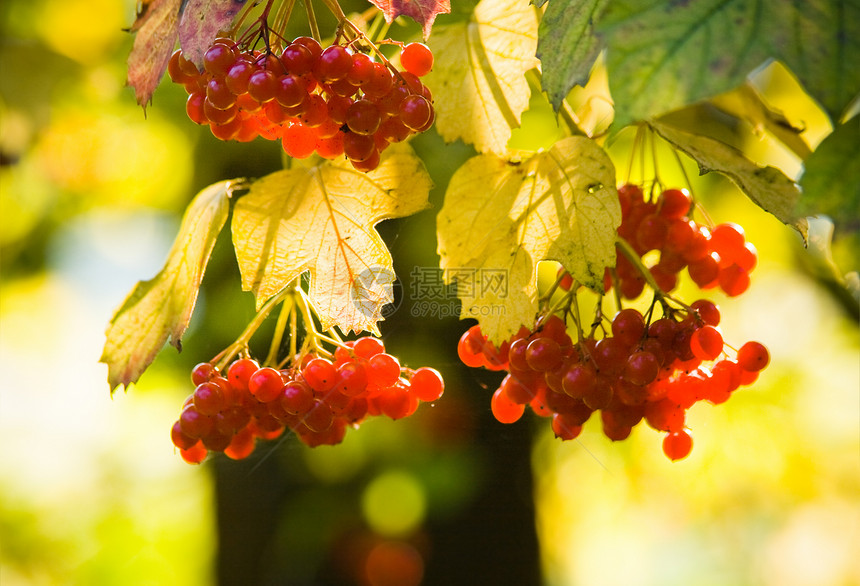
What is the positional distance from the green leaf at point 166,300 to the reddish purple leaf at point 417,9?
0.28 meters

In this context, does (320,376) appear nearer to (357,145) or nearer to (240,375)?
(240,375)

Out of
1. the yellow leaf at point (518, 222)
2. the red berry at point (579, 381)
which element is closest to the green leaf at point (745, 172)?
the yellow leaf at point (518, 222)

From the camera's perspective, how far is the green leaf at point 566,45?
0.47 m

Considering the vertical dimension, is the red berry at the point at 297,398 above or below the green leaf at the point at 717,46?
below

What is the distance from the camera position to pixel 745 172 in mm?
625

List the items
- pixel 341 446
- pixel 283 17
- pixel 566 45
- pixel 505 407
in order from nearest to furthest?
Answer: 1. pixel 566 45
2. pixel 283 17
3. pixel 505 407
4. pixel 341 446

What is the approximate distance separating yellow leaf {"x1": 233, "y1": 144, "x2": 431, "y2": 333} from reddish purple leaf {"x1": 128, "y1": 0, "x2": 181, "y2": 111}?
14 cm

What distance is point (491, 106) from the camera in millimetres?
704

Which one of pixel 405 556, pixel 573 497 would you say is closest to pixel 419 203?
pixel 405 556

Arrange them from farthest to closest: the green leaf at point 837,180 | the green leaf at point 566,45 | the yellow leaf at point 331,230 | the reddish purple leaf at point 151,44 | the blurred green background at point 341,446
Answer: the blurred green background at point 341,446 < the yellow leaf at point 331,230 < the reddish purple leaf at point 151,44 < the green leaf at point 566,45 < the green leaf at point 837,180

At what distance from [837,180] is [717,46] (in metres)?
0.09

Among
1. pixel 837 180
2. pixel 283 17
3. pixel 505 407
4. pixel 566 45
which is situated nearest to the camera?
pixel 837 180

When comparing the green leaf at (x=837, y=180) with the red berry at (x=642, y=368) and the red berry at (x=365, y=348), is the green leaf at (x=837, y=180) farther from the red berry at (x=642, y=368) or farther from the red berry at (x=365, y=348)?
the red berry at (x=365, y=348)

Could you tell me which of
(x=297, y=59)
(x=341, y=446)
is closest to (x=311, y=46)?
(x=297, y=59)
